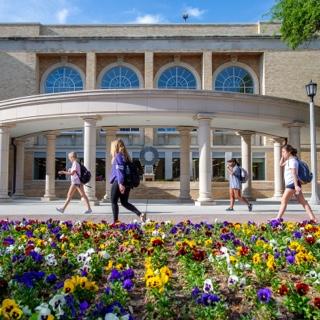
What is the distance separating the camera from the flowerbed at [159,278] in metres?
3.17

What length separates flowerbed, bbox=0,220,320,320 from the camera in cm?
317

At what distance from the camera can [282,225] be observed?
7285 millimetres

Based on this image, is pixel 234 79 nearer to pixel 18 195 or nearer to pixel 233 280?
pixel 18 195

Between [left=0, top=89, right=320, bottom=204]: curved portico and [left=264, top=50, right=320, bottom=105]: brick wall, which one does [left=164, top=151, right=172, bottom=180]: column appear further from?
[left=0, top=89, right=320, bottom=204]: curved portico

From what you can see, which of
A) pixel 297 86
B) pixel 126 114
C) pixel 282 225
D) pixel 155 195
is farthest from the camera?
pixel 297 86

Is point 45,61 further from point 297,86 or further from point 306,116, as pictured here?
point 306,116

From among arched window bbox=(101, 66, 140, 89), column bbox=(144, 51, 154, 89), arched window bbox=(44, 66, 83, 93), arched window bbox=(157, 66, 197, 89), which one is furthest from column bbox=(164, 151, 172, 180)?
arched window bbox=(44, 66, 83, 93)

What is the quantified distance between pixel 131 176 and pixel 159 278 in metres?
5.74

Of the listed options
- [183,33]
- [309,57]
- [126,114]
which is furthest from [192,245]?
[183,33]

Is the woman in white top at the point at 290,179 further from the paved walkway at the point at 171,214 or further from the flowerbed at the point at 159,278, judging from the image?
the flowerbed at the point at 159,278

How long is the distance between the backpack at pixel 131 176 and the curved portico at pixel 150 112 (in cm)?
730

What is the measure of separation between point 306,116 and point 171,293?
16397mm

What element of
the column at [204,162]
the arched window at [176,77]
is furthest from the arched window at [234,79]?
the column at [204,162]

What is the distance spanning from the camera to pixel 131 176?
903 cm
